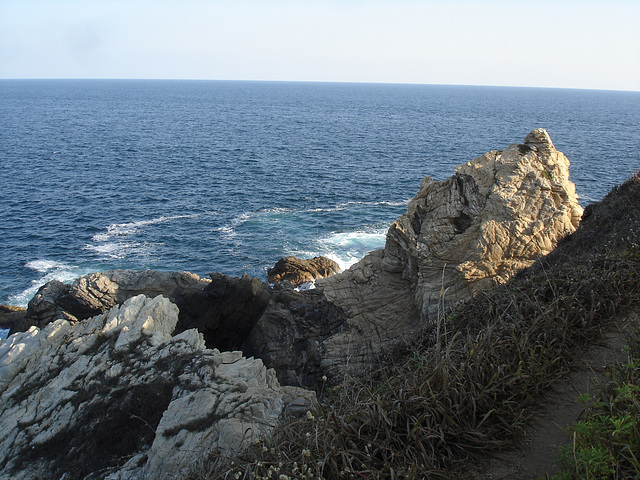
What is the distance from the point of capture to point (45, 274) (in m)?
33.1

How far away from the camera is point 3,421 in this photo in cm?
1255

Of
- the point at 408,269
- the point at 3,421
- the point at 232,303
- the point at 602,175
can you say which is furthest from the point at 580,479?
the point at 602,175

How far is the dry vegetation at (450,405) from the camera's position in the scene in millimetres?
5758

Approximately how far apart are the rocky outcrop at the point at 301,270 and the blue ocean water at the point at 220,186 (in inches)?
67.4

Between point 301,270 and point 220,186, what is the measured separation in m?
26.5

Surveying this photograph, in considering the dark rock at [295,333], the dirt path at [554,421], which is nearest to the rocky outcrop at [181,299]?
the dark rock at [295,333]

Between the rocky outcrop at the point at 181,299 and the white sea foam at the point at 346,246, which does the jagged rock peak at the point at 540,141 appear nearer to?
the rocky outcrop at the point at 181,299

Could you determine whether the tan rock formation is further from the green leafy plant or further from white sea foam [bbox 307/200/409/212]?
white sea foam [bbox 307/200/409/212]

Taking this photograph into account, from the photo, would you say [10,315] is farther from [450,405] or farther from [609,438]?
[609,438]

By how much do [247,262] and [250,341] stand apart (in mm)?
13658

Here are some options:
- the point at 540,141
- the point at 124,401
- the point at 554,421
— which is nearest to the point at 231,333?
the point at 124,401

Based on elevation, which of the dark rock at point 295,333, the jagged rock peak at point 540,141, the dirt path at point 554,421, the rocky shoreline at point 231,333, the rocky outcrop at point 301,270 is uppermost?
the jagged rock peak at point 540,141

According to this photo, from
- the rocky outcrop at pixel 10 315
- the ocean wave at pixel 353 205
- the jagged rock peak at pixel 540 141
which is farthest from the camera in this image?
the ocean wave at pixel 353 205

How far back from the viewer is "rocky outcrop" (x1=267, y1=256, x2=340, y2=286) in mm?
29734
